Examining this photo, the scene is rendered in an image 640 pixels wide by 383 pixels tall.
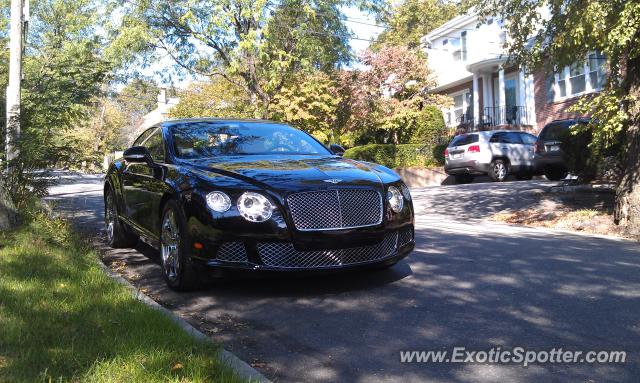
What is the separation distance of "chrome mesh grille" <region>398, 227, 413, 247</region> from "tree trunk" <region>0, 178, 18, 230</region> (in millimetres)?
5012

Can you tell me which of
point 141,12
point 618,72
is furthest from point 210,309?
point 141,12

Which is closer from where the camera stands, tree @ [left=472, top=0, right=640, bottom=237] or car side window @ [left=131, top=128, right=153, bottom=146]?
car side window @ [left=131, top=128, right=153, bottom=146]

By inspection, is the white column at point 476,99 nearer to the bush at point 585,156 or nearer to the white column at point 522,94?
the white column at point 522,94

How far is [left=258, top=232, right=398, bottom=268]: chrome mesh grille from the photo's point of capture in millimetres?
4410

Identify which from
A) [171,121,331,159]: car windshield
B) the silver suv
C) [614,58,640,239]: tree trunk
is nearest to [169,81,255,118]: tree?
the silver suv

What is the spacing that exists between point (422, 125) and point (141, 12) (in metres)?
13.4

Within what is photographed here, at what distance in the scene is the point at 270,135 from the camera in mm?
6184

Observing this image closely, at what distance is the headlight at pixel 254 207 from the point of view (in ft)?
14.4

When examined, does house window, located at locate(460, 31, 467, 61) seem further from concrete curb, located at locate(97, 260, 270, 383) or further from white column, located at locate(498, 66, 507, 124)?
concrete curb, located at locate(97, 260, 270, 383)

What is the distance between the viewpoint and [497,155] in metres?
18.6

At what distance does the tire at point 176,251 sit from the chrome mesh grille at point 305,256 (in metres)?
0.71

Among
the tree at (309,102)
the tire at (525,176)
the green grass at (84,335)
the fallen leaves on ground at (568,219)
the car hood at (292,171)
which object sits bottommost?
the fallen leaves on ground at (568,219)

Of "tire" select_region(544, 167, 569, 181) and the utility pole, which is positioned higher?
the utility pole

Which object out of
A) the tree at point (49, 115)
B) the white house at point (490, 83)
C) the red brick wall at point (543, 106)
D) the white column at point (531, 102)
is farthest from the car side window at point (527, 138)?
the tree at point (49, 115)
